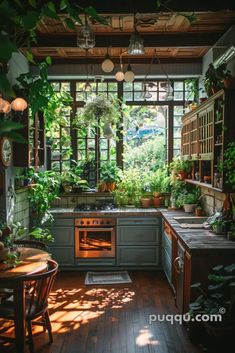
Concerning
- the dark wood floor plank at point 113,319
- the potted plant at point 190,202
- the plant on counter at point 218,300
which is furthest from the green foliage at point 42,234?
the plant on counter at point 218,300

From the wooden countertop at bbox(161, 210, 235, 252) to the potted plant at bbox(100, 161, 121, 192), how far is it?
75.8 inches

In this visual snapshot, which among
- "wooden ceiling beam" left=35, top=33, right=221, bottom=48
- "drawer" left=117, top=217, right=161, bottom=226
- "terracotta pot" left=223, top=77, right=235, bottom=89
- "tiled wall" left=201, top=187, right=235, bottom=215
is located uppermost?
"wooden ceiling beam" left=35, top=33, right=221, bottom=48

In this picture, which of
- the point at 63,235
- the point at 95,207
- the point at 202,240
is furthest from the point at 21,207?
the point at 202,240

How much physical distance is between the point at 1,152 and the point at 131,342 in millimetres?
2480

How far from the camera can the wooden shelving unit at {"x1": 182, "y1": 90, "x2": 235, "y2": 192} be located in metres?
3.69

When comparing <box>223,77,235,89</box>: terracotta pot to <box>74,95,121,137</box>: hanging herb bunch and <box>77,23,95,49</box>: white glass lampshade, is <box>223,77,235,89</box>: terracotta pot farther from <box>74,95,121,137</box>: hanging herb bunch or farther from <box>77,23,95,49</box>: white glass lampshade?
<box>74,95,121,137</box>: hanging herb bunch

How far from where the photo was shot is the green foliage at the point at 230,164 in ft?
11.5

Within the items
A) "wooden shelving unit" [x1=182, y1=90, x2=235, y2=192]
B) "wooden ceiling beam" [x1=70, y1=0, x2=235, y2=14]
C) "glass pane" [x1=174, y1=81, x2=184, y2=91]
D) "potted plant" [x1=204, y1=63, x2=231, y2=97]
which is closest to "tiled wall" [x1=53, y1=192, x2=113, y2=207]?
"wooden shelving unit" [x1=182, y1=90, x2=235, y2=192]

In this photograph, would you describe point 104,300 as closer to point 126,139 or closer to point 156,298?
point 156,298

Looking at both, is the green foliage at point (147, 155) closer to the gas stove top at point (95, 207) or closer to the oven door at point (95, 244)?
the gas stove top at point (95, 207)

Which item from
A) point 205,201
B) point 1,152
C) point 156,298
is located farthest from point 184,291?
point 1,152

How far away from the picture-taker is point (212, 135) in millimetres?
4086

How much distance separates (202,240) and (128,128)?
319 centimetres

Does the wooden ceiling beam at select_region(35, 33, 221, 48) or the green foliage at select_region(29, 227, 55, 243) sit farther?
the green foliage at select_region(29, 227, 55, 243)
